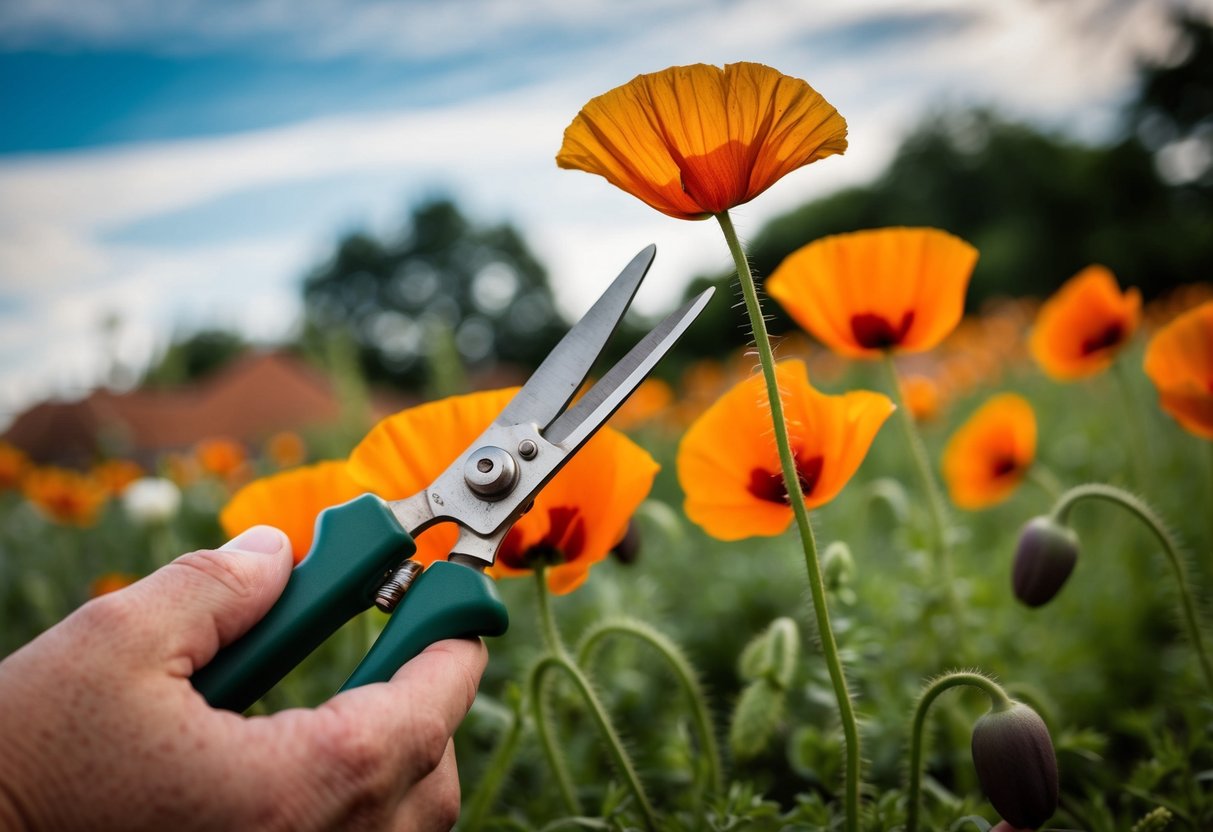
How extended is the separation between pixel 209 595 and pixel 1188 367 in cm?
144

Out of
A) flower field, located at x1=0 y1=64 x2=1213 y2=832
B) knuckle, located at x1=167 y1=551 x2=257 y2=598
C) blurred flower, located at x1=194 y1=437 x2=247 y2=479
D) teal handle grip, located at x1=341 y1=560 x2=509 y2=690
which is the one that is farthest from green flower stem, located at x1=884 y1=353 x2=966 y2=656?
blurred flower, located at x1=194 y1=437 x2=247 y2=479

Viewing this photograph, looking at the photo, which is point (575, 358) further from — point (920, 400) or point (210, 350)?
point (210, 350)

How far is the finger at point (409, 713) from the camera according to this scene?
0.76m

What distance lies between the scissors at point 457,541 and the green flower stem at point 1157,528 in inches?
26.1

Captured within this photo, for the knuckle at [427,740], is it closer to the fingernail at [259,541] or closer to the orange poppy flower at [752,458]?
the fingernail at [259,541]

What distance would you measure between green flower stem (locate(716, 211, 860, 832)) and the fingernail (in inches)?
21.3

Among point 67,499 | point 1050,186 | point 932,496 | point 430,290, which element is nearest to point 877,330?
point 932,496

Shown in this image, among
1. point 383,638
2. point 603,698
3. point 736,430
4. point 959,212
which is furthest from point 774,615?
point 959,212

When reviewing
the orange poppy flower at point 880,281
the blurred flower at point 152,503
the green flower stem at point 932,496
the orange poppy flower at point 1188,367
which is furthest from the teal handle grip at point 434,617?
the blurred flower at point 152,503

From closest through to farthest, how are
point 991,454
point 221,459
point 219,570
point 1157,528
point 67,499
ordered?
point 219,570 < point 1157,528 < point 991,454 < point 67,499 < point 221,459

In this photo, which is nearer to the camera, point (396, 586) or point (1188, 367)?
point (396, 586)

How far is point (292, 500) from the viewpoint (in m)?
1.25

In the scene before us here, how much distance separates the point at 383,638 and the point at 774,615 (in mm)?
1678

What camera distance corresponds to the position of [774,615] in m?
2.39
